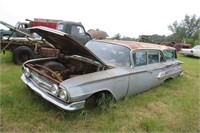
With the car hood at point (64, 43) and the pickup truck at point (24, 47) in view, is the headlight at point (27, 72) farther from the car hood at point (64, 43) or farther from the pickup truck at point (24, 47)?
the pickup truck at point (24, 47)

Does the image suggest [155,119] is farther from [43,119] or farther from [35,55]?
[35,55]

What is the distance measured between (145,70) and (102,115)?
157 centimetres

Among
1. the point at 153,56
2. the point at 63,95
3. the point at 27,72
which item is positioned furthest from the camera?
the point at 153,56

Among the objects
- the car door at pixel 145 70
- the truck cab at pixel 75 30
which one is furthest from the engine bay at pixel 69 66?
the truck cab at pixel 75 30

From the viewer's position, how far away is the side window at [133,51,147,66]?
4402 millimetres

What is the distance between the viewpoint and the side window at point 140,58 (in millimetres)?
4402

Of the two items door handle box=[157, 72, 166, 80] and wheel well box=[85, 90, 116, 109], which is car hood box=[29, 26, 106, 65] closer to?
wheel well box=[85, 90, 116, 109]

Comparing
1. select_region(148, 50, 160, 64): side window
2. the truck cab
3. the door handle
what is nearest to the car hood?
select_region(148, 50, 160, 64): side window

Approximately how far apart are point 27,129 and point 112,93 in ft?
5.11

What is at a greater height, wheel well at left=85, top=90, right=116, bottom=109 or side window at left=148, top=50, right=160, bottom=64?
side window at left=148, top=50, right=160, bottom=64

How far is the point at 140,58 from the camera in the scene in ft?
15.1

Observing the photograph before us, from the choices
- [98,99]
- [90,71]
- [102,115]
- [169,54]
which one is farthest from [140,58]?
[169,54]

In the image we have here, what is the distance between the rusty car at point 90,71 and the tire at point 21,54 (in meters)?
3.14

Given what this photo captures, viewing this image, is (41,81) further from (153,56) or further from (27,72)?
(153,56)
